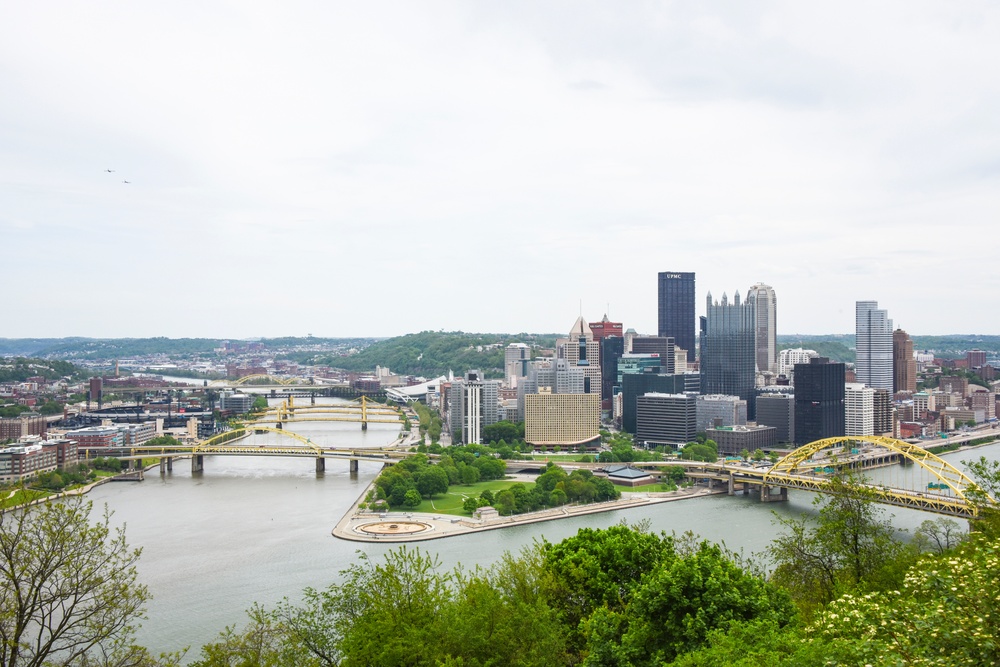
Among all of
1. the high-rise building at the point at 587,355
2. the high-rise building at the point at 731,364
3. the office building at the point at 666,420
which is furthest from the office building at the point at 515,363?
the office building at the point at 666,420

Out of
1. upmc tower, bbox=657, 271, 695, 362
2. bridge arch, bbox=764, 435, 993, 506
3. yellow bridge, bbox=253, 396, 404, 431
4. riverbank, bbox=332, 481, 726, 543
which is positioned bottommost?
riverbank, bbox=332, 481, 726, 543

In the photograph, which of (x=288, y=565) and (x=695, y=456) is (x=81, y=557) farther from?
(x=695, y=456)

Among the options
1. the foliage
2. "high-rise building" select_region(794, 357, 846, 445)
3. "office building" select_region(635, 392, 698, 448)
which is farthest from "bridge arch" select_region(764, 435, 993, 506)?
the foliage

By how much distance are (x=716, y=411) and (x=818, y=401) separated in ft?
16.0

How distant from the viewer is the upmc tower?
7025 centimetres

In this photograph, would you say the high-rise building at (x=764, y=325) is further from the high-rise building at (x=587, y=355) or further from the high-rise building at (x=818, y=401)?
the high-rise building at (x=818, y=401)

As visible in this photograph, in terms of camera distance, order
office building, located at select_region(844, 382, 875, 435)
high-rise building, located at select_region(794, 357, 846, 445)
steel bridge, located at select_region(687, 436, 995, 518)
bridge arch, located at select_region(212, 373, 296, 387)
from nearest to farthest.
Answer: steel bridge, located at select_region(687, 436, 995, 518)
high-rise building, located at select_region(794, 357, 846, 445)
office building, located at select_region(844, 382, 875, 435)
bridge arch, located at select_region(212, 373, 296, 387)

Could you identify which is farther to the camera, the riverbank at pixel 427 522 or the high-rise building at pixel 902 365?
the high-rise building at pixel 902 365

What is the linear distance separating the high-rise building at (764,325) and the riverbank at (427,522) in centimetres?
4675

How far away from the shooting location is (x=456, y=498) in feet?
87.9

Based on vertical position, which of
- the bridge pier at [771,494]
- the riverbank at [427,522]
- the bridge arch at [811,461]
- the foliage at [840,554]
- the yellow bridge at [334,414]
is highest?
the foliage at [840,554]

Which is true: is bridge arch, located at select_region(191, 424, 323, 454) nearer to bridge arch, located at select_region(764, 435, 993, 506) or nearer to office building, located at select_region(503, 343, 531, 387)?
bridge arch, located at select_region(764, 435, 993, 506)

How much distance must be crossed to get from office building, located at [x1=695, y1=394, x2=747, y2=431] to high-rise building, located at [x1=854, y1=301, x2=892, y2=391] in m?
18.7

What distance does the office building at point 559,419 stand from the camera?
40.1 meters
